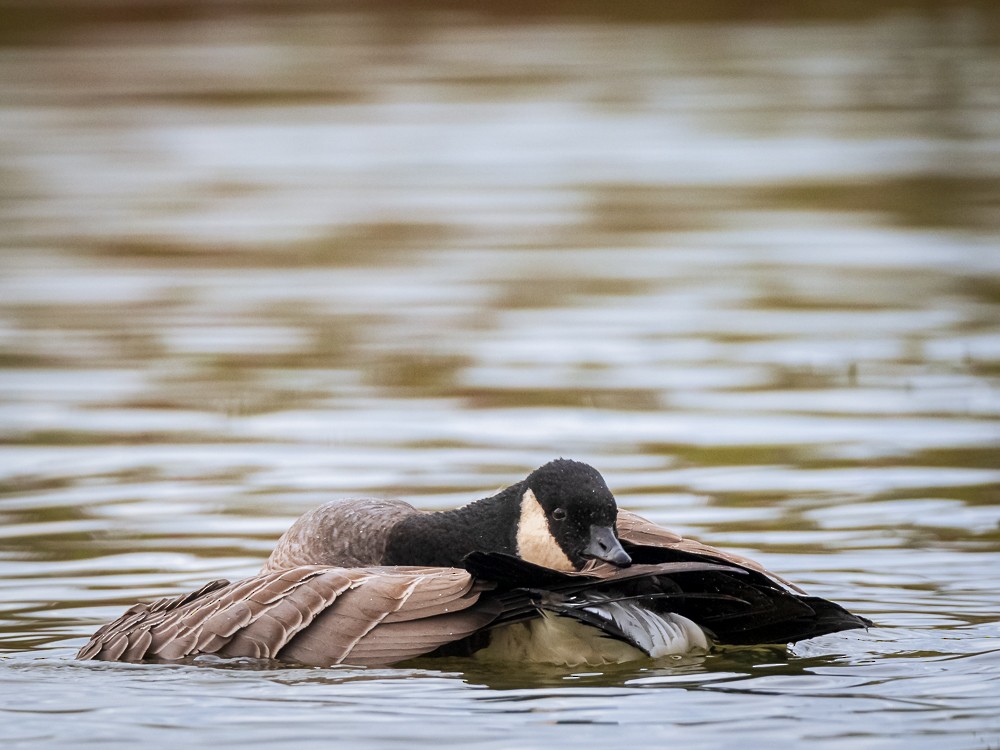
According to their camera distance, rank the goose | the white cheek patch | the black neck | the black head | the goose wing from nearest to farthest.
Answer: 1. the goose
2. the goose wing
3. the black head
4. the white cheek patch
5. the black neck

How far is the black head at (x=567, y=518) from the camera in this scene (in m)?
7.45

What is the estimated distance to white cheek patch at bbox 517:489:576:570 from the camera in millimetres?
7707

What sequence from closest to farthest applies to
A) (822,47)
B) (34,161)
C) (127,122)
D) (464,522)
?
1. (464,522)
2. (34,161)
3. (127,122)
4. (822,47)

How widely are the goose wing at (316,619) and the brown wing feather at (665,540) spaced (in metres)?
1.00

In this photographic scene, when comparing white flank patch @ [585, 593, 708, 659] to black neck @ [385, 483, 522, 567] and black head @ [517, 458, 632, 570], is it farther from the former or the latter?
black neck @ [385, 483, 522, 567]

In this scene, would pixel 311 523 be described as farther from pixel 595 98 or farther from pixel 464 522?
pixel 595 98

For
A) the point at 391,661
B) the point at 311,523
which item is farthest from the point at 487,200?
the point at 391,661

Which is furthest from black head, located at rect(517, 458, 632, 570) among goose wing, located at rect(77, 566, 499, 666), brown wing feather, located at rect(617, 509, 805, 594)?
goose wing, located at rect(77, 566, 499, 666)

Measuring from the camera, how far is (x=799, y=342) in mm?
14117

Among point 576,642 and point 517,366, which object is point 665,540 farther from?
point 517,366

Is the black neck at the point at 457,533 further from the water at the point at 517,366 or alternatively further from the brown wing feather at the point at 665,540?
the water at the point at 517,366

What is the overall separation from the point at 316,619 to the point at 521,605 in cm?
87

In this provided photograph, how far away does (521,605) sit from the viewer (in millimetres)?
6930

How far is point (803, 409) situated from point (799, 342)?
1.78 metres
